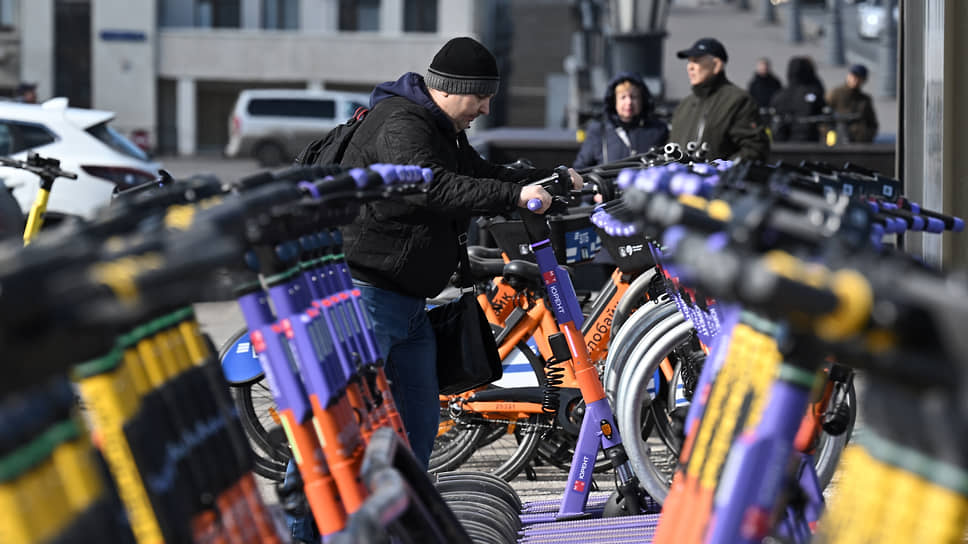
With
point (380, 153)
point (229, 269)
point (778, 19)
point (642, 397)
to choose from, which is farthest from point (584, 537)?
point (778, 19)

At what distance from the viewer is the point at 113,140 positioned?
12.0 m

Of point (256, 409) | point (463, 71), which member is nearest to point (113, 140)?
point (256, 409)

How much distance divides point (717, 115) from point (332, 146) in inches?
161

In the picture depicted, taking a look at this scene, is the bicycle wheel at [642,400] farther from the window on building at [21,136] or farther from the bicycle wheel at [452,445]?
the window on building at [21,136]

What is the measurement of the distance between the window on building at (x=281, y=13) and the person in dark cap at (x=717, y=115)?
35.4m

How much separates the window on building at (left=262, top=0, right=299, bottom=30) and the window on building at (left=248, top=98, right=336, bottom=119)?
860cm

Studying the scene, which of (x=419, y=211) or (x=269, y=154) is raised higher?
(x=269, y=154)

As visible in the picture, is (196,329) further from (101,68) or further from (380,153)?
(101,68)

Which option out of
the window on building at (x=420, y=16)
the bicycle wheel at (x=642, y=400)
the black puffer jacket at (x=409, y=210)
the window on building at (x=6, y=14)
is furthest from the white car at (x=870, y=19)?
the black puffer jacket at (x=409, y=210)

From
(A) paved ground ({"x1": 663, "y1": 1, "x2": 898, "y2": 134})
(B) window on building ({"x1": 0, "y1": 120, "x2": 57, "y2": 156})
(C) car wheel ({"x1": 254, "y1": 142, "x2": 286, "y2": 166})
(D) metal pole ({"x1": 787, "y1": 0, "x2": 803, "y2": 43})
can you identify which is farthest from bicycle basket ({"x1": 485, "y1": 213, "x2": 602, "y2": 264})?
(D) metal pole ({"x1": 787, "y1": 0, "x2": 803, "y2": 43})

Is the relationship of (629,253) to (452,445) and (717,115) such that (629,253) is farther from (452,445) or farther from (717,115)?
(717,115)

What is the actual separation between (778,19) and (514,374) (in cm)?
4063

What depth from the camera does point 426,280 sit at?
427 centimetres

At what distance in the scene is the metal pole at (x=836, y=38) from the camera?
3431 cm
